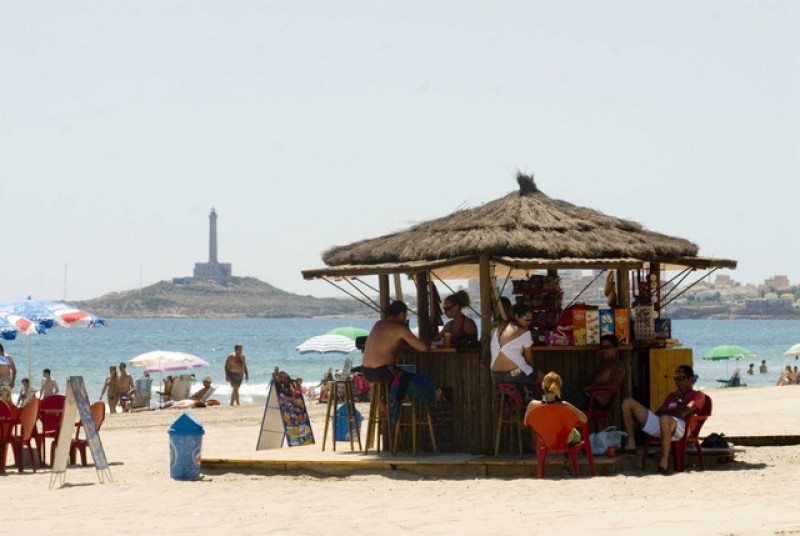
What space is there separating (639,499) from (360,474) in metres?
2.98

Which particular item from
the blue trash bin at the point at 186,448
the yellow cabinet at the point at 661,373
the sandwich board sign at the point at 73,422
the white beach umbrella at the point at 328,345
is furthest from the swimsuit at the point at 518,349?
the white beach umbrella at the point at 328,345

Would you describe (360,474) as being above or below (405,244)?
below

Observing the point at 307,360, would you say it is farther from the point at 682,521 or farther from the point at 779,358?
the point at 682,521

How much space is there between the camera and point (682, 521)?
8.91 m

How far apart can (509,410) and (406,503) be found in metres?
2.31

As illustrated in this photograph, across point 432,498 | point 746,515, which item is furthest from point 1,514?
point 746,515

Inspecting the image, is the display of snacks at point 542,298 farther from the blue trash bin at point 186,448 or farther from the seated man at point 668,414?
the blue trash bin at point 186,448

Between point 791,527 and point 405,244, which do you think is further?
point 405,244

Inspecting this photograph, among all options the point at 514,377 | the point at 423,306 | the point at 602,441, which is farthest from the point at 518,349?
the point at 423,306

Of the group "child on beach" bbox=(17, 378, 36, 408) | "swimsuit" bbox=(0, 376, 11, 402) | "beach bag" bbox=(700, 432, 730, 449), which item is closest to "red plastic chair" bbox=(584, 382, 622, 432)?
"beach bag" bbox=(700, 432, 730, 449)

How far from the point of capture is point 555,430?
36.6 feet

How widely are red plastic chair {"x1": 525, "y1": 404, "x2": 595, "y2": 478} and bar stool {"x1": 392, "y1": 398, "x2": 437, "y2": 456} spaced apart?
1.44m

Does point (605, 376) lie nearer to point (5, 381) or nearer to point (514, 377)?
point (514, 377)

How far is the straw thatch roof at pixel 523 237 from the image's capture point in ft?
39.5
